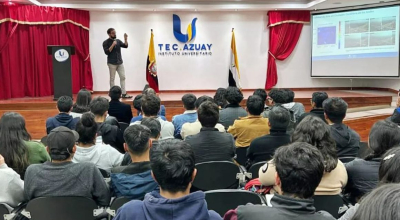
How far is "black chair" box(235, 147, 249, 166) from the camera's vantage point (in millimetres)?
3455

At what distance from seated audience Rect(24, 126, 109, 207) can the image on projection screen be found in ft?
27.0

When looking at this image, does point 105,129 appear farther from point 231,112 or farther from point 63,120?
point 231,112

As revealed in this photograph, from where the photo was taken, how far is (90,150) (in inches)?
102

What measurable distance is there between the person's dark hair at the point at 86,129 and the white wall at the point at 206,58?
7.03 m

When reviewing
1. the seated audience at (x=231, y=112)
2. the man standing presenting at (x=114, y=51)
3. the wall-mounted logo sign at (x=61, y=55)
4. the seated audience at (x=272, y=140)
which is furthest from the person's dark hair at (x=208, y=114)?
the man standing presenting at (x=114, y=51)

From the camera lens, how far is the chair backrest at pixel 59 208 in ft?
6.30

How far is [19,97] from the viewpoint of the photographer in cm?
773

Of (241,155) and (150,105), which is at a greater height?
(150,105)

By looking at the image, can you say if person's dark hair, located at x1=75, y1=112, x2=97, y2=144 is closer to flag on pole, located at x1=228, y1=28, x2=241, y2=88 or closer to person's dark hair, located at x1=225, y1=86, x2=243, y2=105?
person's dark hair, located at x1=225, y1=86, x2=243, y2=105

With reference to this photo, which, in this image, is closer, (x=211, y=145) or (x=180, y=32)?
(x=211, y=145)

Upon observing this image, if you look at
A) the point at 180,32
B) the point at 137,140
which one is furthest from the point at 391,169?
the point at 180,32

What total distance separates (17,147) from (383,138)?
2.50m

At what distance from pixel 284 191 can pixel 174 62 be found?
8.53 m

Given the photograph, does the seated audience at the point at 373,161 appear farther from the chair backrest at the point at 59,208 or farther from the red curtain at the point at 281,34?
the red curtain at the point at 281,34
